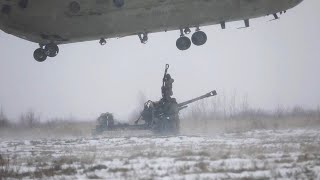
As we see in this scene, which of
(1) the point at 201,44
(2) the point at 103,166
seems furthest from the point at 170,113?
(2) the point at 103,166

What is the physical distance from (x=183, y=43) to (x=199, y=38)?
A: 0.63 m

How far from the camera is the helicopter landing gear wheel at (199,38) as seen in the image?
17938mm

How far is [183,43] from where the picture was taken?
1812 centimetres

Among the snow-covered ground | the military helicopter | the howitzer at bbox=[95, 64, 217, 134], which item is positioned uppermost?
the military helicopter

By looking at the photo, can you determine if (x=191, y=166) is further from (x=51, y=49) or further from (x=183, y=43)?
(x=51, y=49)

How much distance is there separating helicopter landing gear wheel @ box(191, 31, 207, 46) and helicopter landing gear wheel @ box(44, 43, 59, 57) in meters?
5.50

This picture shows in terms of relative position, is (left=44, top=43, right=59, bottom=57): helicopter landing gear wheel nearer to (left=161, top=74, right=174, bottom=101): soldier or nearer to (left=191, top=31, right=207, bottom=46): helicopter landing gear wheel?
(left=191, top=31, right=207, bottom=46): helicopter landing gear wheel

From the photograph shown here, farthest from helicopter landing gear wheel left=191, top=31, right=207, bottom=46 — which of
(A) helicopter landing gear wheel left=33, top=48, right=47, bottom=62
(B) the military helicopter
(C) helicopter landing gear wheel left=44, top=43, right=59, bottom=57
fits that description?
(A) helicopter landing gear wheel left=33, top=48, right=47, bottom=62

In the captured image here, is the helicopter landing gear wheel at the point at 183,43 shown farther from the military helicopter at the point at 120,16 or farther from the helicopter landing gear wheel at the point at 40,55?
the helicopter landing gear wheel at the point at 40,55

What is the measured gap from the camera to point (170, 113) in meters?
25.8

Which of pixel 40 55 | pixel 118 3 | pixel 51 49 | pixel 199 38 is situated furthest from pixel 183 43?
pixel 40 55

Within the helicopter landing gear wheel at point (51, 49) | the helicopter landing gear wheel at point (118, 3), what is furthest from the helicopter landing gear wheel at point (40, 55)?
the helicopter landing gear wheel at point (118, 3)

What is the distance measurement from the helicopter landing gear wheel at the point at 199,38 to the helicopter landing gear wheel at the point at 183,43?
23 centimetres

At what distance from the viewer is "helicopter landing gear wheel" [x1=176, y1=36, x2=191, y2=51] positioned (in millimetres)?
18109
